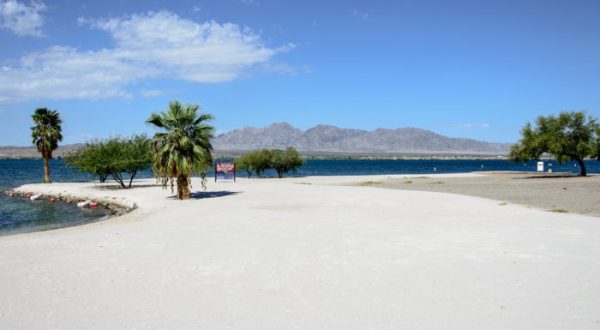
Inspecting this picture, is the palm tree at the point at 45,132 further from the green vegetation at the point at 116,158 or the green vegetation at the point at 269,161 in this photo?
the green vegetation at the point at 269,161

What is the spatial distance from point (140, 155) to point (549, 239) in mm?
35208

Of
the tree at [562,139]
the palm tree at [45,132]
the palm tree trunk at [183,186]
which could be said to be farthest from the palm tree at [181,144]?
the tree at [562,139]

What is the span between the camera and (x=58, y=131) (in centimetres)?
4966

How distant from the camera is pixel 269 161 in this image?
186 ft

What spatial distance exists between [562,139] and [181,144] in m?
41.0

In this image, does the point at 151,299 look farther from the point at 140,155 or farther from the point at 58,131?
the point at 58,131

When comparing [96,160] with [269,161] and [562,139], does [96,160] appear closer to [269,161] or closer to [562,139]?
[269,161]

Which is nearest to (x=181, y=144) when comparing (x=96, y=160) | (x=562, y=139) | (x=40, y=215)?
(x=40, y=215)

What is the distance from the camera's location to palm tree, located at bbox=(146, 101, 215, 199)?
26.9m

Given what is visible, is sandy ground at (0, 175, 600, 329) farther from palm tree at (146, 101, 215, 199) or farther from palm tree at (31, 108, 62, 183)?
palm tree at (31, 108, 62, 183)

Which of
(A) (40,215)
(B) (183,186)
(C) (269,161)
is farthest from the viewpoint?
(C) (269,161)

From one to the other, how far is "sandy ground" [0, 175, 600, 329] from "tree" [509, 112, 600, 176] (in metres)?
33.6

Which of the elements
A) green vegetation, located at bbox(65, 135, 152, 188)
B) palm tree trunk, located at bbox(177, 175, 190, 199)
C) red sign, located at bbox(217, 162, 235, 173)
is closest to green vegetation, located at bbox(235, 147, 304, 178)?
red sign, located at bbox(217, 162, 235, 173)

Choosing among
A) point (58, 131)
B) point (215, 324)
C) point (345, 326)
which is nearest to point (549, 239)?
point (345, 326)
